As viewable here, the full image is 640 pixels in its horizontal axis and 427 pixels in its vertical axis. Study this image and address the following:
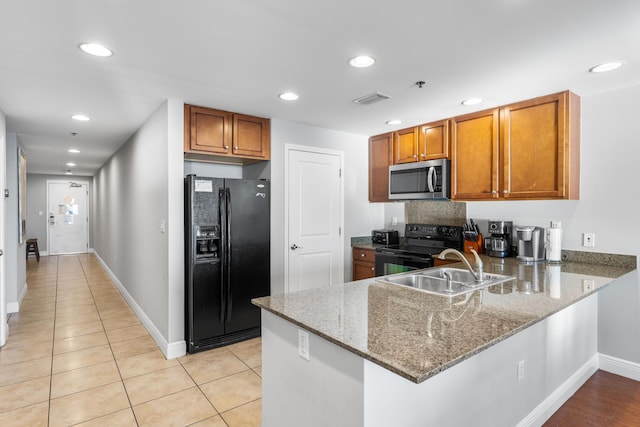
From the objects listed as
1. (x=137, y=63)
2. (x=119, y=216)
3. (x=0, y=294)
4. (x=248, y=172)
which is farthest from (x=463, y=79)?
(x=119, y=216)

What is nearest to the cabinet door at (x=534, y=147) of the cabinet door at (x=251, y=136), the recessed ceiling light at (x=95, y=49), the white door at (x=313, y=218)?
the white door at (x=313, y=218)

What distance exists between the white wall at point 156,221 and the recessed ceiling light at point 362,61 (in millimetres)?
1695

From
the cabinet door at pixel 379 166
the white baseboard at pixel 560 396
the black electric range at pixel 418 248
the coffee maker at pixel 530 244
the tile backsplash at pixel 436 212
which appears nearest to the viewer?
the white baseboard at pixel 560 396

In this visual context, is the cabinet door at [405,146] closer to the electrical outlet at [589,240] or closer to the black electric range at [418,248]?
the black electric range at [418,248]

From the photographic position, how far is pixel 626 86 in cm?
274

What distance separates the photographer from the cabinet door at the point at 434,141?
11.6 ft

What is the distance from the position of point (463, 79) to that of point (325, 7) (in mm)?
1359

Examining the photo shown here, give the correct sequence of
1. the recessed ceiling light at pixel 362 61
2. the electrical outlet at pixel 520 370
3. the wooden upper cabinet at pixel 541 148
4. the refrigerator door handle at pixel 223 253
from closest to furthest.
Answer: the electrical outlet at pixel 520 370 < the recessed ceiling light at pixel 362 61 < the wooden upper cabinet at pixel 541 148 < the refrigerator door handle at pixel 223 253

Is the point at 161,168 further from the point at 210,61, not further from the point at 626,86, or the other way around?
the point at 626,86

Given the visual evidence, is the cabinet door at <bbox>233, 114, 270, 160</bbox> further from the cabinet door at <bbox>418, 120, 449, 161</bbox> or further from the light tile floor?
the light tile floor

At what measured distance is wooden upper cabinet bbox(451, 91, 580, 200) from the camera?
9.09 ft

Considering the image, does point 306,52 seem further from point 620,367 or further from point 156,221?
point 620,367

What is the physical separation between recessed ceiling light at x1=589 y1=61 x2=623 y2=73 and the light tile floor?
10.4 feet

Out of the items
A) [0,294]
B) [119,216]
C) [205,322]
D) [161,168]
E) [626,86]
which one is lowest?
[205,322]
